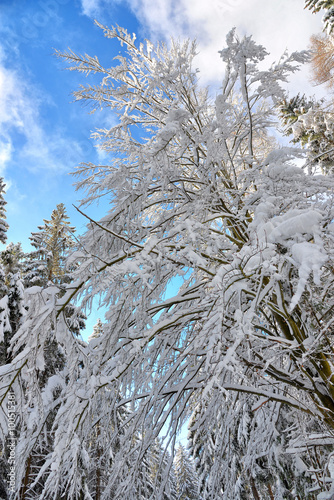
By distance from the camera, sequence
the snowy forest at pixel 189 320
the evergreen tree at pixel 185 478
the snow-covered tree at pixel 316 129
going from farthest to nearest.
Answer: the evergreen tree at pixel 185 478, the snow-covered tree at pixel 316 129, the snowy forest at pixel 189 320

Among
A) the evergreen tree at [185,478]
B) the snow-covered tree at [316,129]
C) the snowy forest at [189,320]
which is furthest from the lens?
the evergreen tree at [185,478]

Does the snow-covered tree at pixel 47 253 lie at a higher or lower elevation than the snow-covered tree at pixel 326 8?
lower

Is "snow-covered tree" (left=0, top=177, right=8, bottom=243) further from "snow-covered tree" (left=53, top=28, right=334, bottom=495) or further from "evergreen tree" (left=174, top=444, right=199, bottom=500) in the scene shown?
"evergreen tree" (left=174, top=444, right=199, bottom=500)

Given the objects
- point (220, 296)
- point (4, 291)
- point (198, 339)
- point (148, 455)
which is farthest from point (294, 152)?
point (4, 291)

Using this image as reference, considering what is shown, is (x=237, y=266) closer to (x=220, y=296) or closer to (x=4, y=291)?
(x=220, y=296)

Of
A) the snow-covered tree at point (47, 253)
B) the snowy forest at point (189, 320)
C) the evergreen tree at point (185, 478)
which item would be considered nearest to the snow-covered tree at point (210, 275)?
the snowy forest at point (189, 320)

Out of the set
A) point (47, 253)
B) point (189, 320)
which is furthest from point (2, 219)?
point (189, 320)

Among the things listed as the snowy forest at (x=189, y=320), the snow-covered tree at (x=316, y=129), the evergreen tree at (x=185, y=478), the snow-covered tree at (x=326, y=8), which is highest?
the snow-covered tree at (x=326, y=8)

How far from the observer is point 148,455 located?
3.28 m

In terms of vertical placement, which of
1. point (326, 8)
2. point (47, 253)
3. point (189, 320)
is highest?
point (326, 8)

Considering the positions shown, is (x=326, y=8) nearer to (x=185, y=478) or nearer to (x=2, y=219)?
(x=2, y=219)

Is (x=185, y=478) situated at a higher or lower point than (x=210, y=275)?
lower

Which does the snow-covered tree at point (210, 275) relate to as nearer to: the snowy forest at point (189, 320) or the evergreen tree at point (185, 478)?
the snowy forest at point (189, 320)

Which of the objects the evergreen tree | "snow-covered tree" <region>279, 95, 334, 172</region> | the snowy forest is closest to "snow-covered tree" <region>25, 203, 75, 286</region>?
the snowy forest
